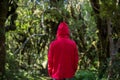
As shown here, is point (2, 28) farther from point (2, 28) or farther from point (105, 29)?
point (105, 29)

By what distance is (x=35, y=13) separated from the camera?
20656 millimetres

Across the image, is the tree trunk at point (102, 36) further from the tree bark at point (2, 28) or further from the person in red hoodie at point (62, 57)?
the person in red hoodie at point (62, 57)

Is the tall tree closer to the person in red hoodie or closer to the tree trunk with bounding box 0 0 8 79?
the person in red hoodie

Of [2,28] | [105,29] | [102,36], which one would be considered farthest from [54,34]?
[2,28]

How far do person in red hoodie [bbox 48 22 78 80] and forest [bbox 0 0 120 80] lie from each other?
257cm

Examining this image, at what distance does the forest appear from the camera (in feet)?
34.6

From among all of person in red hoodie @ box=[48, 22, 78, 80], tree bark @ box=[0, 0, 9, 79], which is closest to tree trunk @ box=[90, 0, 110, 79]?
tree bark @ box=[0, 0, 9, 79]

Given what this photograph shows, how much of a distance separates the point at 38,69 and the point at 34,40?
2.05 metres

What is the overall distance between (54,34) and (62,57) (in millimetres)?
13654

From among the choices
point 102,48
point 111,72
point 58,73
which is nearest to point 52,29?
point 102,48

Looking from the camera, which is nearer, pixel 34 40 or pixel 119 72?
pixel 119 72

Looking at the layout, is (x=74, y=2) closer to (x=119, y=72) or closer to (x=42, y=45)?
(x=42, y=45)

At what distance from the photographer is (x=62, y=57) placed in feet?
23.2

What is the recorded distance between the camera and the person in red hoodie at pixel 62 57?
7.04 meters
